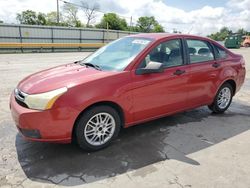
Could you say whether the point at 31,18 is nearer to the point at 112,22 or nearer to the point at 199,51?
the point at 112,22

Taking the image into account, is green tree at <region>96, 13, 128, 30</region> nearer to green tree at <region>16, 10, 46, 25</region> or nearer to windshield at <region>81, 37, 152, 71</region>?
green tree at <region>16, 10, 46, 25</region>

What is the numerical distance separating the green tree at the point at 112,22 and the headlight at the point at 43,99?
167 ft

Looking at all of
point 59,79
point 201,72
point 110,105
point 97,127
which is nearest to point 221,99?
point 201,72

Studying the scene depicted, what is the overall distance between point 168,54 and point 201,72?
83 centimetres

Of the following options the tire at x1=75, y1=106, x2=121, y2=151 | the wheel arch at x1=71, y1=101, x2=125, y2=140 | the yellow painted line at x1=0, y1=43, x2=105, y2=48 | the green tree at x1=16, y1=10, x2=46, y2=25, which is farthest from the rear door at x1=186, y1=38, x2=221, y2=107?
the green tree at x1=16, y1=10, x2=46, y2=25

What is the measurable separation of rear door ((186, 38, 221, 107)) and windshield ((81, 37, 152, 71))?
3.34 feet

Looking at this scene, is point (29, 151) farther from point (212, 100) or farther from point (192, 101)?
point (212, 100)

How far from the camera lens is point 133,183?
2.88 m

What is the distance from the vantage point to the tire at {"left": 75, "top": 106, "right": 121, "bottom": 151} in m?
3.32

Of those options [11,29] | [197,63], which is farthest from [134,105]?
[11,29]

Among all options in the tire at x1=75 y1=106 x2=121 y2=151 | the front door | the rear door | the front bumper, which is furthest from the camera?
the rear door

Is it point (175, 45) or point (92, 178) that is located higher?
point (175, 45)

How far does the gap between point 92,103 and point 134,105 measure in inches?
29.0

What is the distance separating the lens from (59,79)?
3420 millimetres
